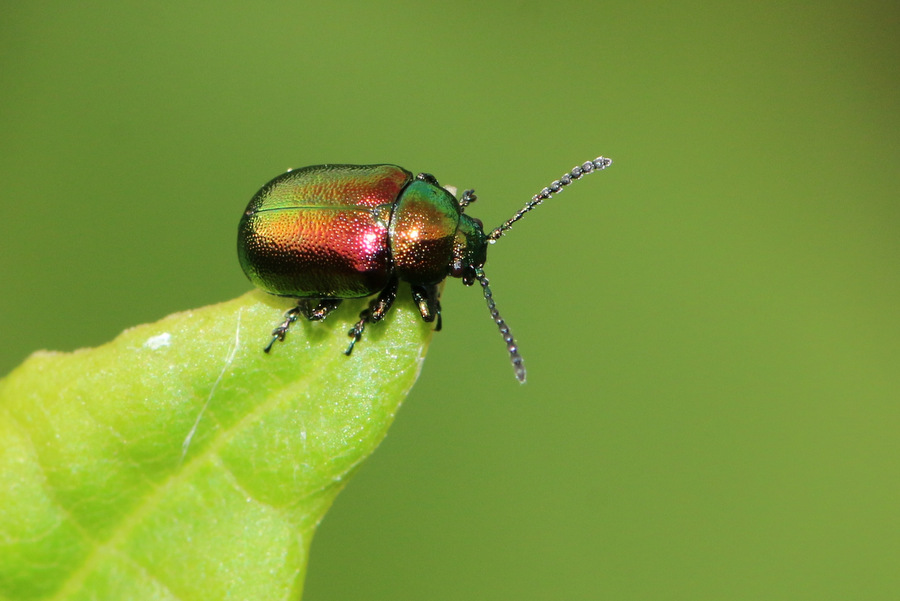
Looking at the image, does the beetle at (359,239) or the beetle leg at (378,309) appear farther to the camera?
the beetle at (359,239)

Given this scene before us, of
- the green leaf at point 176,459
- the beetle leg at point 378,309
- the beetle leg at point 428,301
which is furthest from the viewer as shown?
the beetle leg at point 428,301

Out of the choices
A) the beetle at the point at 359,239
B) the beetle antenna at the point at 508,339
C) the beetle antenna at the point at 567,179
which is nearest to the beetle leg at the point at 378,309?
the beetle at the point at 359,239

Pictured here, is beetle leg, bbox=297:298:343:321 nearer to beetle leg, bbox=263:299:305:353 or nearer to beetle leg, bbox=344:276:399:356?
beetle leg, bbox=263:299:305:353

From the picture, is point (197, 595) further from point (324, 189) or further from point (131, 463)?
point (324, 189)

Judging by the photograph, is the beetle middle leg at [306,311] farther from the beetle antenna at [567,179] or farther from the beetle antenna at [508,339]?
the beetle antenna at [567,179]

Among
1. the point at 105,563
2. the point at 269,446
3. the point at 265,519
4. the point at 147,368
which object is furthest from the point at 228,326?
the point at 105,563

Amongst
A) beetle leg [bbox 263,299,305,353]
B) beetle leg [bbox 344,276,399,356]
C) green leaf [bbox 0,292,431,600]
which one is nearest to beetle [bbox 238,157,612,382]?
beetle leg [bbox 344,276,399,356]
